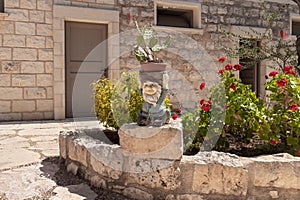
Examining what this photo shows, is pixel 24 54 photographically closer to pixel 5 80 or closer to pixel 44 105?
pixel 5 80

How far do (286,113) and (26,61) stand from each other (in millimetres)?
4167

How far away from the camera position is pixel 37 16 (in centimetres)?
482

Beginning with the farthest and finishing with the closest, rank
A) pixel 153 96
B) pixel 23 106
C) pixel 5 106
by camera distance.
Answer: pixel 23 106 < pixel 5 106 < pixel 153 96

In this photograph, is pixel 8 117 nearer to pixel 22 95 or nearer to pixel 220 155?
pixel 22 95

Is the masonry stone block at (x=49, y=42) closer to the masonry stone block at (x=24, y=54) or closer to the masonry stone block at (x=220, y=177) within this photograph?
the masonry stone block at (x=24, y=54)

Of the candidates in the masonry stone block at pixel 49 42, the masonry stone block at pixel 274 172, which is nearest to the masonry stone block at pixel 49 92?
the masonry stone block at pixel 49 42

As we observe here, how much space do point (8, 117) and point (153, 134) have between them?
12.5 feet

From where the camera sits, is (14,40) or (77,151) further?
(14,40)

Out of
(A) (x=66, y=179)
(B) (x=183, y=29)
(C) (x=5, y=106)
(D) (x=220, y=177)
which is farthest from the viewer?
(B) (x=183, y=29)

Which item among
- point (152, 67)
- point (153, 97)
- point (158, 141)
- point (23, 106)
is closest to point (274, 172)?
point (158, 141)

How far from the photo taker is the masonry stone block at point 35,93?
478 cm

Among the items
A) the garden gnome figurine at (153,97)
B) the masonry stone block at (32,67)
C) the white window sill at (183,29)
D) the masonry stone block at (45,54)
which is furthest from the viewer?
the white window sill at (183,29)

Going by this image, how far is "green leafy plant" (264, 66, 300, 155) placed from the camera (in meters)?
Answer: 2.18

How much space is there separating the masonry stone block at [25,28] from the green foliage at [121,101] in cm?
299
